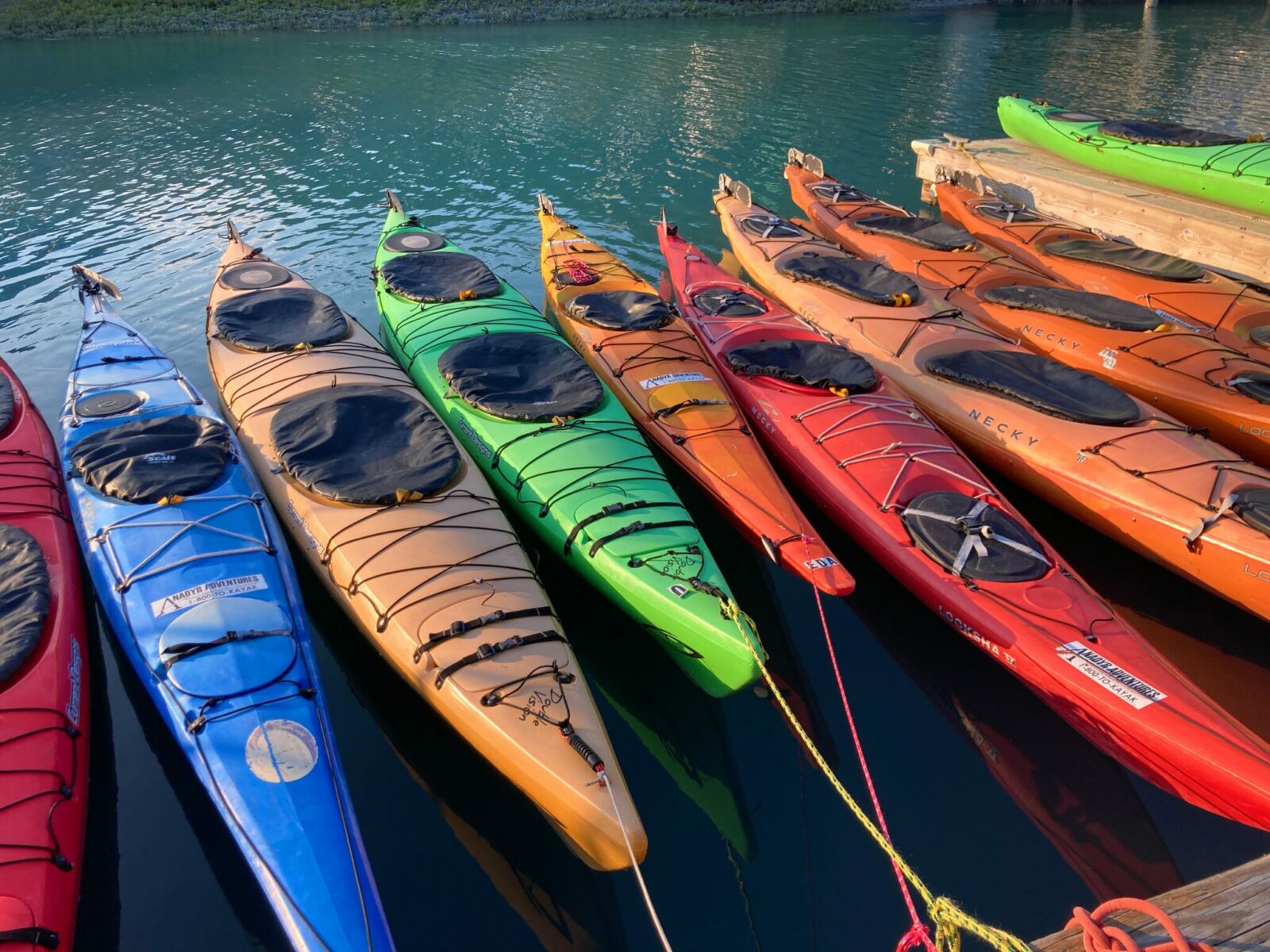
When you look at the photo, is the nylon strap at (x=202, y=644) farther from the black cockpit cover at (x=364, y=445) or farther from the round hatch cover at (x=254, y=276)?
the round hatch cover at (x=254, y=276)

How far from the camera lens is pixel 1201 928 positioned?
3574mm

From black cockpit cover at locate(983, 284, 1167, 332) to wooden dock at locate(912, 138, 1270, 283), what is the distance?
115 inches

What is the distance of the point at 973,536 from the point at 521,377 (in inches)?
171

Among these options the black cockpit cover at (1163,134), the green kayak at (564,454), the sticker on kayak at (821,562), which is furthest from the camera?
the black cockpit cover at (1163,134)

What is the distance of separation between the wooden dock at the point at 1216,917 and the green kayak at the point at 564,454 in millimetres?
2396

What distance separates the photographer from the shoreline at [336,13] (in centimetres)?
3177

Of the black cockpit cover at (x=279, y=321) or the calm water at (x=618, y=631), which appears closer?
the calm water at (x=618, y=631)

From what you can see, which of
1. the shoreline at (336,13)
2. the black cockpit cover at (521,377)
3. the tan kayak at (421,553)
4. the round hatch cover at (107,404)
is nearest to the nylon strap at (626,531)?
the tan kayak at (421,553)

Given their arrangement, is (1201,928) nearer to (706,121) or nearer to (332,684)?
(332,684)

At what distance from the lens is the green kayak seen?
19.6ft

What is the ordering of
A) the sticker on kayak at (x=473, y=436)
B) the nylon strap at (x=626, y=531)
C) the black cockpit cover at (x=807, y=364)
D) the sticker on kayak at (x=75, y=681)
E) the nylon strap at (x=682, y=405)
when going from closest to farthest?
the sticker on kayak at (x=75, y=681) < the nylon strap at (x=626, y=531) < the sticker on kayak at (x=473, y=436) < the nylon strap at (x=682, y=405) < the black cockpit cover at (x=807, y=364)

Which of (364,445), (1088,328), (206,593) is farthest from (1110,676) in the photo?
Answer: (206,593)

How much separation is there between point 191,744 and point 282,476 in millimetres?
2562

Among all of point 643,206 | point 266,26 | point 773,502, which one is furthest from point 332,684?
point 266,26
